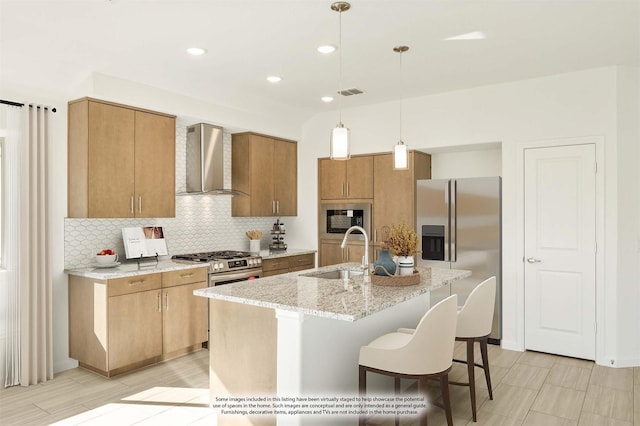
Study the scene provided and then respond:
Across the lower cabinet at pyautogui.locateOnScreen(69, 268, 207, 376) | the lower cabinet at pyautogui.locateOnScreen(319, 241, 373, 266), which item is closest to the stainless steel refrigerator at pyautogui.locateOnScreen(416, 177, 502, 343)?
the lower cabinet at pyautogui.locateOnScreen(319, 241, 373, 266)

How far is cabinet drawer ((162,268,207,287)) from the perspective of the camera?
4211 mm

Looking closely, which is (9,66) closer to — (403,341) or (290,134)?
(290,134)

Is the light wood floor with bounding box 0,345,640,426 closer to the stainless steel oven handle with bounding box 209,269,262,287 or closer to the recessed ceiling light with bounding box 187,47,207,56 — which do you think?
the stainless steel oven handle with bounding box 209,269,262,287

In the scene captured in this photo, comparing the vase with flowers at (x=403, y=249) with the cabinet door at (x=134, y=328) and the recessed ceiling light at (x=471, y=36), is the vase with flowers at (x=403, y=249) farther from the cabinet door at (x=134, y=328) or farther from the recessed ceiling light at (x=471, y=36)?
the cabinet door at (x=134, y=328)

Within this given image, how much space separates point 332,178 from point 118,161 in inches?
108

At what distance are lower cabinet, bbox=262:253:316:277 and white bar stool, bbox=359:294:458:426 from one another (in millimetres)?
2828

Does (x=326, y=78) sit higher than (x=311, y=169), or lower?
higher

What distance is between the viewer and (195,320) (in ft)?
14.7

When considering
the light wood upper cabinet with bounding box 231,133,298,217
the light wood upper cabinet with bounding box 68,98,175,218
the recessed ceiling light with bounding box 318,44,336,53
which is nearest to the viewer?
the recessed ceiling light with bounding box 318,44,336,53

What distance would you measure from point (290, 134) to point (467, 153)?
229 cm

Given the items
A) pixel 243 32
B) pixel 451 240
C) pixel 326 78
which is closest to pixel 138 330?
pixel 243 32

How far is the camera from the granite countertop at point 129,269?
3.80 meters

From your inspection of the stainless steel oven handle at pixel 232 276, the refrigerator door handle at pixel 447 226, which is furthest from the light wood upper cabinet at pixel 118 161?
the refrigerator door handle at pixel 447 226

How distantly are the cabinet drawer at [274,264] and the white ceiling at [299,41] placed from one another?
2016 millimetres
